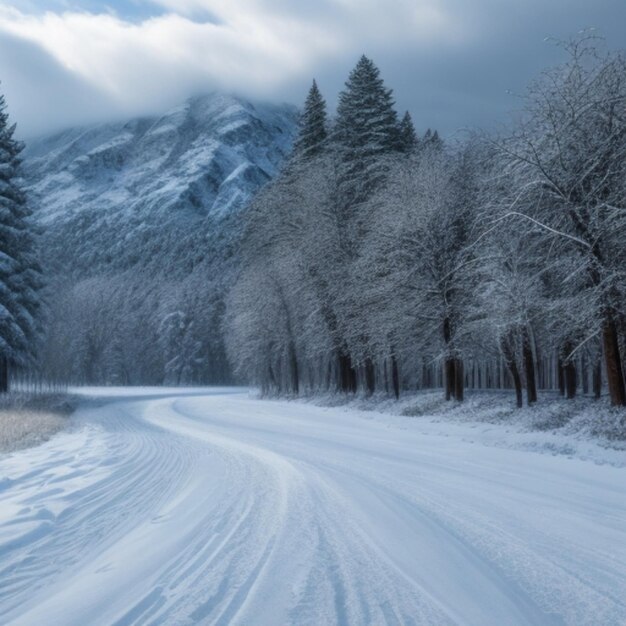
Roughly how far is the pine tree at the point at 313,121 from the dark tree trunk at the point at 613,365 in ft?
87.6

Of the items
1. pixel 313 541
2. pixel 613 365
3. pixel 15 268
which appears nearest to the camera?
pixel 313 541

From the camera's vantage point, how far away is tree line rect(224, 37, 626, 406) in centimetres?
1435

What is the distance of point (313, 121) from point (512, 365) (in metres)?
24.4

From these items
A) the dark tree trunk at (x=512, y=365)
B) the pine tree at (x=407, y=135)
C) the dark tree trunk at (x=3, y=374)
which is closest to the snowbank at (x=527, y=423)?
the dark tree trunk at (x=512, y=365)

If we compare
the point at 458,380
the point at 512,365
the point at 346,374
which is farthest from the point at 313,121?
the point at 512,365

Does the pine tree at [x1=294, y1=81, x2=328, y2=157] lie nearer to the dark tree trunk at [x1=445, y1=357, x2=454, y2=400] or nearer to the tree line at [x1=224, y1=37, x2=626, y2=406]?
the tree line at [x1=224, y1=37, x2=626, y2=406]

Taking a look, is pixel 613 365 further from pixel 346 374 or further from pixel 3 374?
pixel 3 374

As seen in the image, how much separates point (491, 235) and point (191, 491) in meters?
14.4

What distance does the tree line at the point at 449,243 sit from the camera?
47.1 ft

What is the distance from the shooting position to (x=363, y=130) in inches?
1288

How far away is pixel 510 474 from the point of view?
354 inches

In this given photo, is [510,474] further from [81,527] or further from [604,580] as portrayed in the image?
[81,527]

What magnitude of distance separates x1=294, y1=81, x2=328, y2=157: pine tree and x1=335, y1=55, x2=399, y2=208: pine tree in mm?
3234

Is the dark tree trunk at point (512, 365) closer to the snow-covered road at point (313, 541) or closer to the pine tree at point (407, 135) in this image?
the snow-covered road at point (313, 541)
